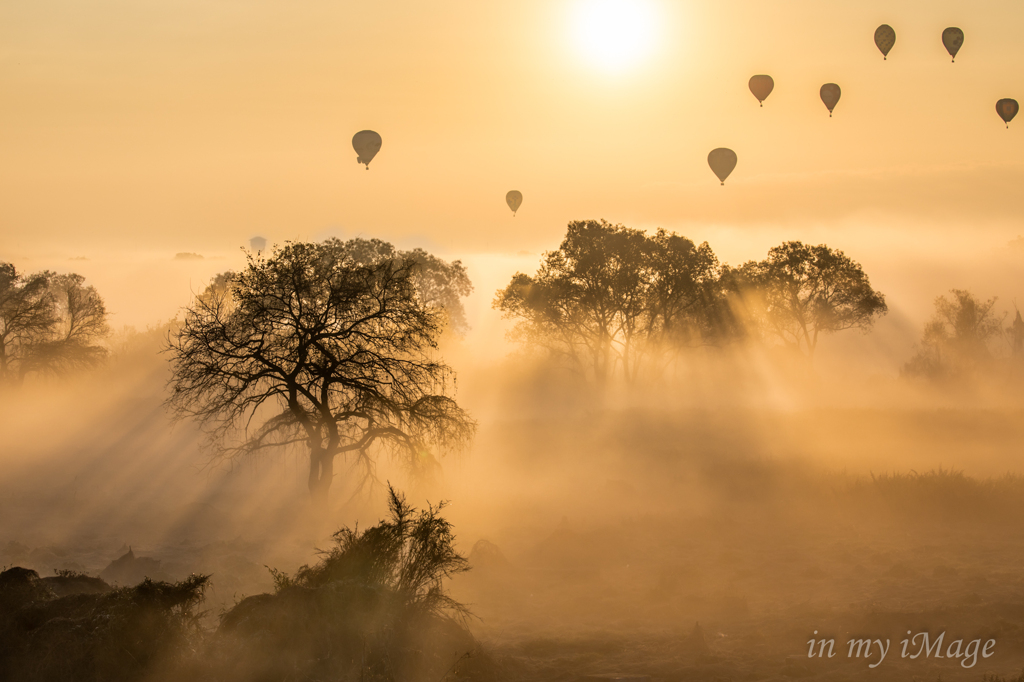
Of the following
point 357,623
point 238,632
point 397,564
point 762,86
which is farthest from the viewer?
point 762,86

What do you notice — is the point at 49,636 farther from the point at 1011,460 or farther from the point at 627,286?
the point at 627,286

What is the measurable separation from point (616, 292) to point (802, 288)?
1873cm

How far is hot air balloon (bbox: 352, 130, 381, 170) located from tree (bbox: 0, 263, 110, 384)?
21.4 metres

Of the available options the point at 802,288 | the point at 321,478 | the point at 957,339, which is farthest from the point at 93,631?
the point at 957,339

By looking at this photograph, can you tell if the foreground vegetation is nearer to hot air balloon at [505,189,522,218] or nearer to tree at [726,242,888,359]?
tree at [726,242,888,359]

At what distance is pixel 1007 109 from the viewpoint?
6300 cm

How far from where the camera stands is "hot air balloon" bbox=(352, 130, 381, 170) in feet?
186

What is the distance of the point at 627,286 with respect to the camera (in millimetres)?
45938

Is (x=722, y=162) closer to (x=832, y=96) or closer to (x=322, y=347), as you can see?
(x=832, y=96)

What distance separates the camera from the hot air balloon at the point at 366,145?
5678 cm

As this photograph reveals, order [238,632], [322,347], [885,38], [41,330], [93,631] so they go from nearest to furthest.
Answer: [93,631] < [238,632] < [322,347] < [41,330] < [885,38]

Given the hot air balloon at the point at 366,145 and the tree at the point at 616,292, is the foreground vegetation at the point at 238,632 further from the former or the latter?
the hot air balloon at the point at 366,145

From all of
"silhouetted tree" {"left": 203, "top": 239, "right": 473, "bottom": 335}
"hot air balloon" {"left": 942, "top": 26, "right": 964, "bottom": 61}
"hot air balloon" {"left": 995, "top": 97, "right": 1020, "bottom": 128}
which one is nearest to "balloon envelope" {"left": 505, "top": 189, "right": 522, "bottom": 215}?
"silhouetted tree" {"left": 203, "top": 239, "right": 473, "bottom": 335}

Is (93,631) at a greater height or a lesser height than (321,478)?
lesser
